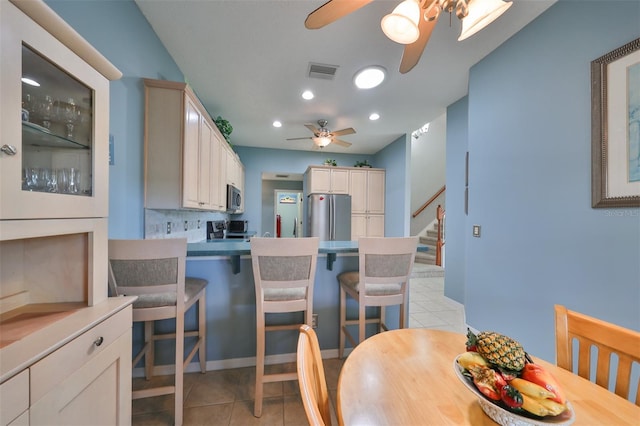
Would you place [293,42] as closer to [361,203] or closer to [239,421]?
[239,421]

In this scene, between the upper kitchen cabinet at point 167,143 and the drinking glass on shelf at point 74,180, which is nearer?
the drinking glass on shelf at point 74,180

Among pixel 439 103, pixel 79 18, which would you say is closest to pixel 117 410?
pixel 79 18

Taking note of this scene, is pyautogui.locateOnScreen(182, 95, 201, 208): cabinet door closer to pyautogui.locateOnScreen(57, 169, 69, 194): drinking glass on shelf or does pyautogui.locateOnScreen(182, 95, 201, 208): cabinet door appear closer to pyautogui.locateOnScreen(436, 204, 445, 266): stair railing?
pyautogui.locateOnScreen(57, 169, 69, 194): drinking glass on shelf

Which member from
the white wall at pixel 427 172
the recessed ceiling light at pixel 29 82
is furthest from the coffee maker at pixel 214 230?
the white wall at pixel 427 172

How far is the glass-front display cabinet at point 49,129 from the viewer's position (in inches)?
25.9

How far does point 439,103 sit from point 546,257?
237cm

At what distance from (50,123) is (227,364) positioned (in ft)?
6.20

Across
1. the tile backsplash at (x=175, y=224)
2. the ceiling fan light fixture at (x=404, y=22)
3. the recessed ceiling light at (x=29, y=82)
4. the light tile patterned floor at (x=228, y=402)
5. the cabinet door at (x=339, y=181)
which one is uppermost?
Answer: the ceiling fan light fixture at (x=404, y=22)

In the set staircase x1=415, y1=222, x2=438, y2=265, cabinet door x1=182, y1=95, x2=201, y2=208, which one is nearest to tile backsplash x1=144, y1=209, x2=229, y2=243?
cabinet door x1=182, y1=95, x2=201, y2=208

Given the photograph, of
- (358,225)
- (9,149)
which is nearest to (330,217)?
(358,225)

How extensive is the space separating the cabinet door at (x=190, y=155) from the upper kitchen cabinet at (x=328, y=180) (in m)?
2.72

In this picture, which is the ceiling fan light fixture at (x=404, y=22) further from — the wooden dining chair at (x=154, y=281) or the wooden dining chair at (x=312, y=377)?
the wooden dining chair at (x=154, y=281)

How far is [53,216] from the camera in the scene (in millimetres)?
779

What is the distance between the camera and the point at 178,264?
1328mm
